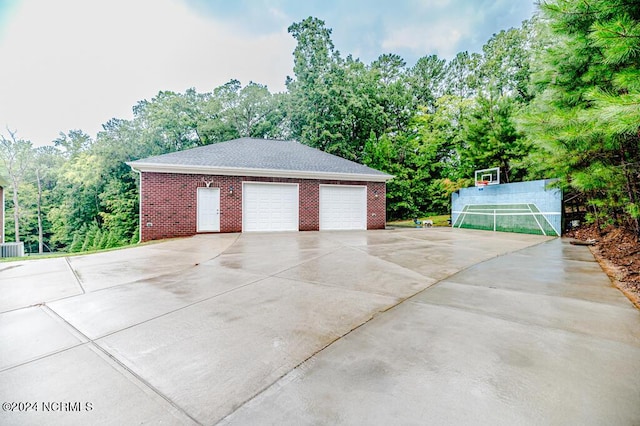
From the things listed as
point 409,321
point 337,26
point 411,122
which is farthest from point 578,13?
point 337,26

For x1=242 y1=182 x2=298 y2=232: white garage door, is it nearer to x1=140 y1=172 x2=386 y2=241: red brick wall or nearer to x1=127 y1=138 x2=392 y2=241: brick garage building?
x1=127 y1=138 x2=392 y2=241: brick garage building

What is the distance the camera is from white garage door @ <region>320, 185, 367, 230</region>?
12.1 metres

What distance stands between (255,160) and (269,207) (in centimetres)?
209

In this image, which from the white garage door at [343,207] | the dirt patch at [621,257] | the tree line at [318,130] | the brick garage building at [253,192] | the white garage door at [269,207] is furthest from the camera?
the tree line at [318,130]

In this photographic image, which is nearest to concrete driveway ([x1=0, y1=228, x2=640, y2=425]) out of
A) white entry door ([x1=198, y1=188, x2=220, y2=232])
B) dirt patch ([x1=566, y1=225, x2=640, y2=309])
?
dirt patch ([x1=566, y1=225, x2=640, y2=309])

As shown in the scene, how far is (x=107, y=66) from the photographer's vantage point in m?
17.5

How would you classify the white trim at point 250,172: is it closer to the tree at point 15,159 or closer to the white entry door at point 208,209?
the white entry door at point 208,209

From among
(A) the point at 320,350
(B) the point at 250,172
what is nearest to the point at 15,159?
(B) the point at 250,172

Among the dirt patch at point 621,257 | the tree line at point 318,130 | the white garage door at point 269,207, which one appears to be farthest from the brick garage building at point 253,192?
the dirt patch at point 621,257

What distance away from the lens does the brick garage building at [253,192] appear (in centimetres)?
994

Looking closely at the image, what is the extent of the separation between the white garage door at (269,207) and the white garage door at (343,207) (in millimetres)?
1331

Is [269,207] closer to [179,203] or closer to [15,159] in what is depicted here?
[179,203]

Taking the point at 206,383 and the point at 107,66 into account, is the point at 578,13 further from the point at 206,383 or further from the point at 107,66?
the point at 107,66

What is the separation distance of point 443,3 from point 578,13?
11459 mm
